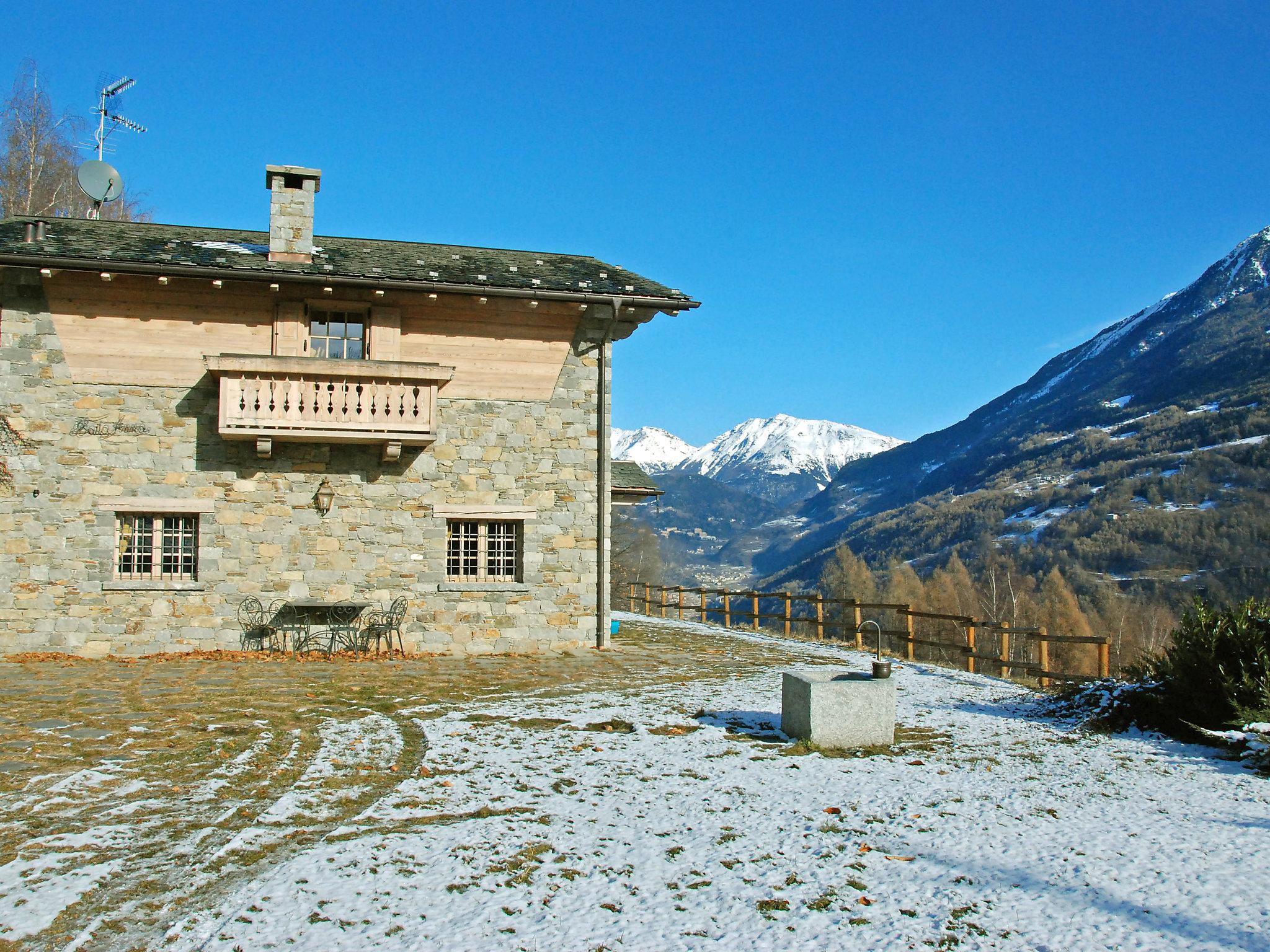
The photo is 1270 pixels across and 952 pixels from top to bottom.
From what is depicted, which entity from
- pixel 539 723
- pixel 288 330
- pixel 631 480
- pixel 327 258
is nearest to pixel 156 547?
pixel 288 330

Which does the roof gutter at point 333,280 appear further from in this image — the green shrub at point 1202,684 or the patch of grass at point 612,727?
the green shrub at point 1202,684

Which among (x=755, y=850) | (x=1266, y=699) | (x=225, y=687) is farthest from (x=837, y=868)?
(x=225, y=687)

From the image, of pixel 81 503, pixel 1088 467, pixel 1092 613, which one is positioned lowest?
pixel 1092 613

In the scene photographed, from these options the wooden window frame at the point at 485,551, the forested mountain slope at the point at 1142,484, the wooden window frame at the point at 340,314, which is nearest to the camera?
the wooden window frame at the point at 340,314

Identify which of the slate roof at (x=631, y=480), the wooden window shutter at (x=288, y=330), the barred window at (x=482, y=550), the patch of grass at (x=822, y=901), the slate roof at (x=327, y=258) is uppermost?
the slate roof at (x=327, y=258)

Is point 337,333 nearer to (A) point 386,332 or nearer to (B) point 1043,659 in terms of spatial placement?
(A) point 386,332

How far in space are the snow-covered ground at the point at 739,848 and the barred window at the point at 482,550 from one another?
6.42 metres

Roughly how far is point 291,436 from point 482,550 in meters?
3.68

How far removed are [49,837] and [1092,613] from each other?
83.6m

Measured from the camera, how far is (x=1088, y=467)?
468ft

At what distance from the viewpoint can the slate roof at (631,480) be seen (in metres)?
20.0

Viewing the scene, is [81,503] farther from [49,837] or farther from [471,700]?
[49,837]

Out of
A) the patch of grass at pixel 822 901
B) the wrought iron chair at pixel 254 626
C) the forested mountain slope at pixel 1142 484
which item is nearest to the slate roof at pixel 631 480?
the wrought iron chair at pixel 254 626

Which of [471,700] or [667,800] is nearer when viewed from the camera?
[667,800]
